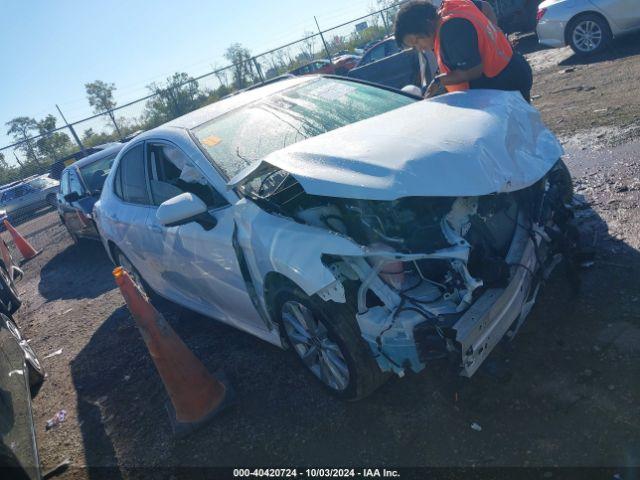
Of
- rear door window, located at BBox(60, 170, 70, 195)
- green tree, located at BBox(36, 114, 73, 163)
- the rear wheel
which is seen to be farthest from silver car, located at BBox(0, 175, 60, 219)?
the rear wheel

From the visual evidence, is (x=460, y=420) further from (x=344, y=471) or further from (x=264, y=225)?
(x=264, y=225)

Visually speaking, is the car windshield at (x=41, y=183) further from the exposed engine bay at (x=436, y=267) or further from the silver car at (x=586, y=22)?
the exposed engine bay at (x=436, y=267)

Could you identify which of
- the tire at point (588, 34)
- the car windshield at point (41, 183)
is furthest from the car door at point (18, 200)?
the tire at point (588, 34)

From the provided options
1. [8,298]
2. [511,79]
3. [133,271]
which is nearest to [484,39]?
[511,79]

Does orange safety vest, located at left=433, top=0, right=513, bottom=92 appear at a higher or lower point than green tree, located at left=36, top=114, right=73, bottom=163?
lower

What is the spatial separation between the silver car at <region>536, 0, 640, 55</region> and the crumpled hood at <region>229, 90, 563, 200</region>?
7.05m

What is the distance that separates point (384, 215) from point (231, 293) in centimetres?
129

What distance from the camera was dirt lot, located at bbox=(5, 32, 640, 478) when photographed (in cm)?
253

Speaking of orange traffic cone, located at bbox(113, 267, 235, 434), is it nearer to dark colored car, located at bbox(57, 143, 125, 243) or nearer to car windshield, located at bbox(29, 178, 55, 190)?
dark colored car, located at bbox(57, 143, 125, 243)

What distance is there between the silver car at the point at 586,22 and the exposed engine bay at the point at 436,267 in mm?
7591

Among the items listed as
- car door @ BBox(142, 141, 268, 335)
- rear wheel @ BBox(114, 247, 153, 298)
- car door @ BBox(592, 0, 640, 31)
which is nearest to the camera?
car door @ BBox(142, 141, 268, 335)

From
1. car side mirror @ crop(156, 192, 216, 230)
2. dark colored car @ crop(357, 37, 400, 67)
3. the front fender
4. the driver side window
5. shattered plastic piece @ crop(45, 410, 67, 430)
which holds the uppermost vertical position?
dark colored car @ crop(357, 37, 400, 67)

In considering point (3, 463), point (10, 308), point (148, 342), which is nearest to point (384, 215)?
point (148, 342)

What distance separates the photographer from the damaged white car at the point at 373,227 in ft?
8.36
